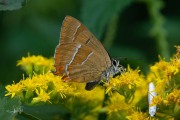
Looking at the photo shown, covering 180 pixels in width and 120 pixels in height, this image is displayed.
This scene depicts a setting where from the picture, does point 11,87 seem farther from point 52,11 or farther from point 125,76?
point 52,11

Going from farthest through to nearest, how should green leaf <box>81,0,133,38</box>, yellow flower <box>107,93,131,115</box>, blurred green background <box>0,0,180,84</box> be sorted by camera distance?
blurred green background <box>0,0,180,84</box>, green leaf <box>81,0,133,38</box>, yellow flower <box>107,93,131,115</box>

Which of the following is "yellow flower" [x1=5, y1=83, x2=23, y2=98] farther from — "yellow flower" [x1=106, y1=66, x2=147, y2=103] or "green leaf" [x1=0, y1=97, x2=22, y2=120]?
"yellow flower" [x1=106, y1=66, x2=147, y2=103]

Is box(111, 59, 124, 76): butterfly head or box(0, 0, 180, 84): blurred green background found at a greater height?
box(0, 0, 180, 84): blurred green background

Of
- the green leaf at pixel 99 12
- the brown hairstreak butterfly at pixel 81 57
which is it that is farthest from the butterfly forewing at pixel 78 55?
the green leaf at pixel 99 12

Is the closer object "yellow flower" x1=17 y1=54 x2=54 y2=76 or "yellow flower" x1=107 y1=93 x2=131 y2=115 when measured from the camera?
"yellow flower" x1=107 y1=93 x2=131 y2=115

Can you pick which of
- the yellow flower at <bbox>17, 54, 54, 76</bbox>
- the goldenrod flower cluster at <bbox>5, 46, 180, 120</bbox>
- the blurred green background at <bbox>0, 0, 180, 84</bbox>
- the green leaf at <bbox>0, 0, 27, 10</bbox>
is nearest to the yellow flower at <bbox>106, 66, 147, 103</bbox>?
the goldenrod flower cluster at <bbox>5, 46, 180, 120</bbox>

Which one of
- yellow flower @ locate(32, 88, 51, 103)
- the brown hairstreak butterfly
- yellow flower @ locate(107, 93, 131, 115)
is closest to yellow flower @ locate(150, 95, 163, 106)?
yellow flower @ locate(107, 93, 131, 115)

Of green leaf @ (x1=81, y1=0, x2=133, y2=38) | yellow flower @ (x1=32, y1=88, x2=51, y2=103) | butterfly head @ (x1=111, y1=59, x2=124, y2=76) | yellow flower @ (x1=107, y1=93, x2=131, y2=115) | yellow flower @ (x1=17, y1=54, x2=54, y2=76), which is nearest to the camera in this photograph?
yellow flower @ (x1=32, y1=88, x2=51, y2=103)

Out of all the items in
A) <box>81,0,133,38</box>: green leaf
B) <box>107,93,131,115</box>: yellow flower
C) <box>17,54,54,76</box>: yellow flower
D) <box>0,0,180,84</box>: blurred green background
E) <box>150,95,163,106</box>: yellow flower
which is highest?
<box>0,0,180,84</box>: blurred green background

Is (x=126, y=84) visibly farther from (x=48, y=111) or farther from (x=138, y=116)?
(x=48, y=111)
